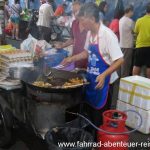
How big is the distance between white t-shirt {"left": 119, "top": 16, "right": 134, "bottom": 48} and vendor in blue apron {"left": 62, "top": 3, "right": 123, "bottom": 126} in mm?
3407

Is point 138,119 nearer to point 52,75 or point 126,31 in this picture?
Result: point 52,75

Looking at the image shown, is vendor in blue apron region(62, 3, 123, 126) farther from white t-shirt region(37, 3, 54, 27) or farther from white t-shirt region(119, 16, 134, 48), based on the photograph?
white t-shirt region(37, 3, 54, 27)

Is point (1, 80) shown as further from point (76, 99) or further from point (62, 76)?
point (76, 99)

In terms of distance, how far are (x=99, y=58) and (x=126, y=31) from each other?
3.76m

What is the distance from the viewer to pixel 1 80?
14.1 ft

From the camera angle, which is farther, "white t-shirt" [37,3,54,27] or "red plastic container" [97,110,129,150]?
"white t-shirt" [37,3,54,27]

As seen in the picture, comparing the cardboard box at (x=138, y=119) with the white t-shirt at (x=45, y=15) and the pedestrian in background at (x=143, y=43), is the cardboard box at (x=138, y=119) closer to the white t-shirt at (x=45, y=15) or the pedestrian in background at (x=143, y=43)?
the pedestrian in background at (x=143, y=43)

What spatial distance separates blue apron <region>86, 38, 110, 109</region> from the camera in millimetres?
3852

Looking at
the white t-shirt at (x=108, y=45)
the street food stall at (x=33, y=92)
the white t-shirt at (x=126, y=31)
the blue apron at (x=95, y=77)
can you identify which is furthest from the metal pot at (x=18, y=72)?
the white t-shirt at (x=126, y=31)

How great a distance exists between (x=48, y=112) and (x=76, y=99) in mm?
408

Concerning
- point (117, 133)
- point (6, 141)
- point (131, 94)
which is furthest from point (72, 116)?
point (131, 94)

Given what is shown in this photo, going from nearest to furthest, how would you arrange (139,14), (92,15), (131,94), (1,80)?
(92,15)
(1,80)
(131,94)
(139,14)

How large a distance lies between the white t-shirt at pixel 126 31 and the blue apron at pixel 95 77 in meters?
3.56

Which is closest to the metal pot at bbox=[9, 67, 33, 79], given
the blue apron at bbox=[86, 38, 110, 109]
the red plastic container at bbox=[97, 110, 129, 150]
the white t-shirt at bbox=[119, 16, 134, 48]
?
the blue apron at bbox=[86, 38, 110, 109]
